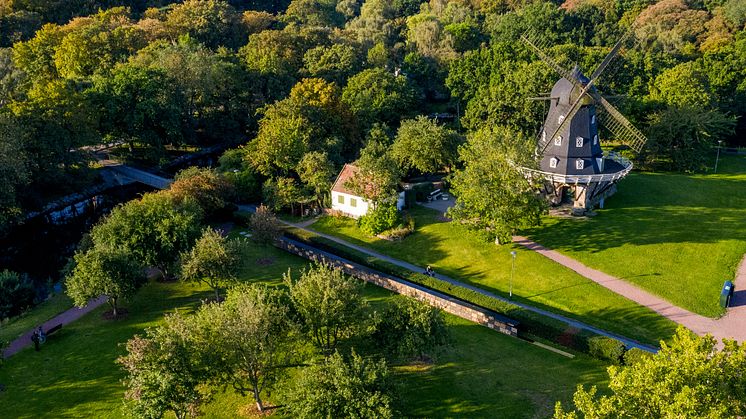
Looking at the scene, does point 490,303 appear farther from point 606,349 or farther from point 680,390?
point 680,390

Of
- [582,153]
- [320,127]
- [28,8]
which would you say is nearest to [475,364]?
[582,153]

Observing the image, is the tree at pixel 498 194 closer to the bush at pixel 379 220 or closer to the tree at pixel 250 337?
the bush at pixel 379 220

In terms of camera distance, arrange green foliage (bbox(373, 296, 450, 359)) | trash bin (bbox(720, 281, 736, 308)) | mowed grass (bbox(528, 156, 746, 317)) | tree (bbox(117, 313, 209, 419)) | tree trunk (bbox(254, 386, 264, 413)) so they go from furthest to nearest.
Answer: mowed grass (bbox(528, 156, 746, 317)) < trash bin (bbox(720, 281, 736, 308)) < green foliage (bbox(373, 296, 450, 359)) < tree trunk (bbox(254, 386, 264, 413)) < tree (bbox(117, 313, 209, 419))

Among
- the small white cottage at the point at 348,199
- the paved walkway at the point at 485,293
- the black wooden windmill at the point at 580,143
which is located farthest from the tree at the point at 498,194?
the small white cottage at the point at 348,199

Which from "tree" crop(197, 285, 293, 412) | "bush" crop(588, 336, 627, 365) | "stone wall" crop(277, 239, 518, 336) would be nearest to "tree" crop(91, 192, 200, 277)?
"stone wall" crop(277, 239, 518, 336)

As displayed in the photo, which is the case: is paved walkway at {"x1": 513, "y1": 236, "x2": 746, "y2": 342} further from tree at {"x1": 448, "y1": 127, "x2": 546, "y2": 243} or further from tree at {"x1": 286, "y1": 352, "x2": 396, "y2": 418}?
tree at {"x1": 286, "y1": 352, "x2": 396, "y2": 418}
